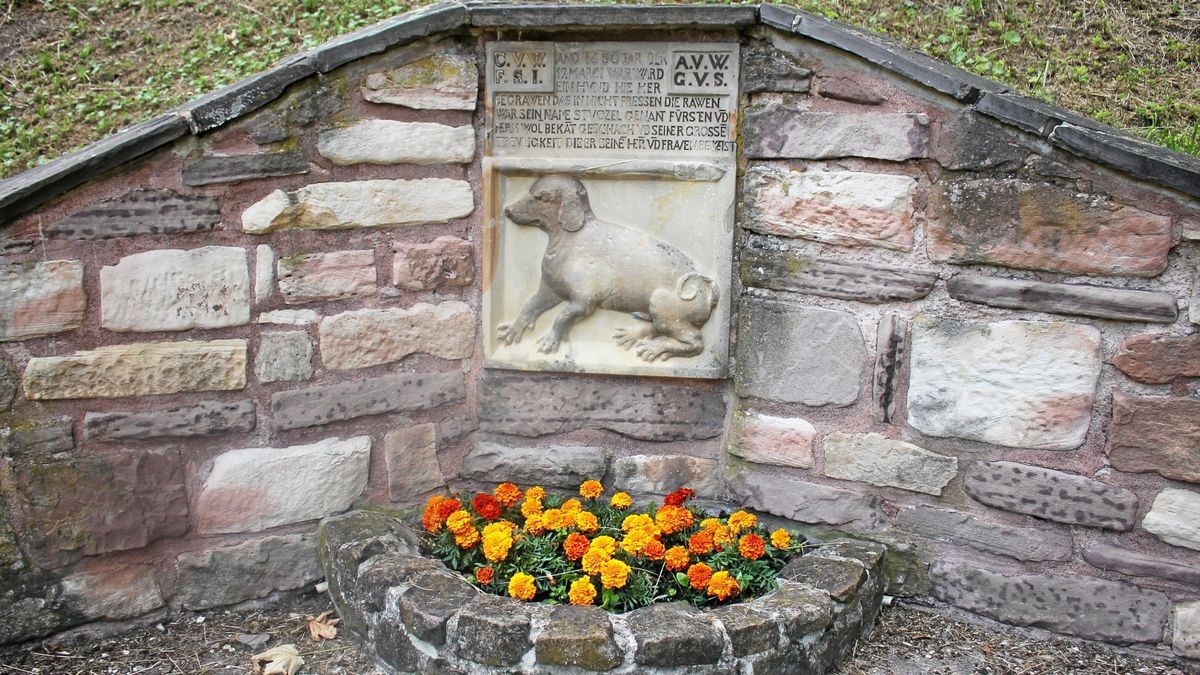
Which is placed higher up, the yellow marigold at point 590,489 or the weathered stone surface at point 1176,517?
the weathered stone surface at point 1176,517

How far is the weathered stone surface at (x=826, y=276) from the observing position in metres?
2.84

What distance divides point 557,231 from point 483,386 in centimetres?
58

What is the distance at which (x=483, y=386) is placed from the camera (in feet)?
10.8

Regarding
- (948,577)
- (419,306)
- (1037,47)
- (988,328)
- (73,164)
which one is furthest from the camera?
(1037,47)

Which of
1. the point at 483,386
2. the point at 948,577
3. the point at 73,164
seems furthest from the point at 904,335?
the point at 73,164

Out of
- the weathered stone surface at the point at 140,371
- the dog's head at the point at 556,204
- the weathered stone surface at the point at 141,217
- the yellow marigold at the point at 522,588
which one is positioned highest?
the dog's head at the point at 556,204

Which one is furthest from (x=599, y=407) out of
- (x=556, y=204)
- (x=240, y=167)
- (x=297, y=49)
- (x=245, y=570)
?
(x=297, y=49)

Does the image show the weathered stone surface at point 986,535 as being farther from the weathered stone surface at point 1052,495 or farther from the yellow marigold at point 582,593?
the yellow marigold at point 582,593

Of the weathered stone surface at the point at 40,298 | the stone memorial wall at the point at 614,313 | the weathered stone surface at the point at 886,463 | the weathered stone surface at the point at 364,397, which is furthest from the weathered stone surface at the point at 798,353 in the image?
the weathered stone surface at the point at 40,298

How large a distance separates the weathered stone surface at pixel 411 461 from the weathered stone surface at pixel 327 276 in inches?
19.2

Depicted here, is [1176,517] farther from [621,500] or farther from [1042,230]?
[621,500]

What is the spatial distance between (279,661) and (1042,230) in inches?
96.3

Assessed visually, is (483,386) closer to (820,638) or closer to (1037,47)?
(820,638)

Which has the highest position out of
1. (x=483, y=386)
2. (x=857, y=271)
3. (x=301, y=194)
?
(x=301, y=194)
